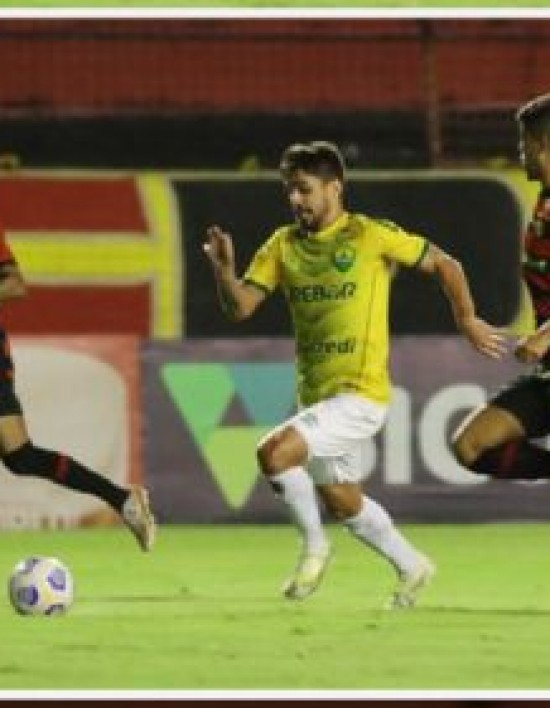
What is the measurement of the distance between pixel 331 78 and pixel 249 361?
8.91ft

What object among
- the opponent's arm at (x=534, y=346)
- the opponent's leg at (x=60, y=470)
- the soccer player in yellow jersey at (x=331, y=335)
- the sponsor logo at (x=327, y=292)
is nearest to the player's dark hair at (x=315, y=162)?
the soccer player in yellow jersey at (x=331, y=335)

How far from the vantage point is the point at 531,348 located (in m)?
7.88

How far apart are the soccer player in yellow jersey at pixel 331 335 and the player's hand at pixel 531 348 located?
632mm

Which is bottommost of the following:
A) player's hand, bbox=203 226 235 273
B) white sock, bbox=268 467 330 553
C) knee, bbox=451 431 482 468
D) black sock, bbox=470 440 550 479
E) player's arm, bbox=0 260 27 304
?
white sock, bbox=268 467 330 553

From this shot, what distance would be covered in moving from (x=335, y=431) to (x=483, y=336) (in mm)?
608

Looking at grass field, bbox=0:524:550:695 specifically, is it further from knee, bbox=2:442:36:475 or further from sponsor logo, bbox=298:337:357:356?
sponsor logo, bbox=298:337:357:356

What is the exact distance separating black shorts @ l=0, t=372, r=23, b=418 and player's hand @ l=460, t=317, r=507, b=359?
6.10 feet

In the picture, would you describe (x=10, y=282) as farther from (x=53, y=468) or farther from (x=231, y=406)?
(x=231, y=406)

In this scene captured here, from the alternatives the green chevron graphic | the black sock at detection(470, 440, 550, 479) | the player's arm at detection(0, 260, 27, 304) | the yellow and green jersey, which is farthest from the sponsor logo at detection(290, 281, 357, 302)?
the green chevron graphic

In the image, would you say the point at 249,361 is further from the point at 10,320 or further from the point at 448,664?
the point at 448,664

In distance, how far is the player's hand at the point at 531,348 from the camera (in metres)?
7.87

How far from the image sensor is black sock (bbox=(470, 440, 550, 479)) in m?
8.56

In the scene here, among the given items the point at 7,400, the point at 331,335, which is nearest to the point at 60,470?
the point at 7,400

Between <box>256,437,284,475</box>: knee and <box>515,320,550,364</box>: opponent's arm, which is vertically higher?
<box>515,320,550,364</box>: opponent's arm
